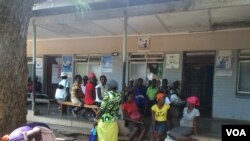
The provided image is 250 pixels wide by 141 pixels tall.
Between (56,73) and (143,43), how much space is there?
187 inches

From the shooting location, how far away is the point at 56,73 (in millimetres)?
15180

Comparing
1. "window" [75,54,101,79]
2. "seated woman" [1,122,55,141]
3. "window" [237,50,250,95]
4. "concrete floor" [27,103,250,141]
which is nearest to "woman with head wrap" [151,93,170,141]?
"concrete floor" [27,103,250,141]

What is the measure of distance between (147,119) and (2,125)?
5.81 m

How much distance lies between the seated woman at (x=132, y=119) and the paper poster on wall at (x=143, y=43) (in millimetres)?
4609

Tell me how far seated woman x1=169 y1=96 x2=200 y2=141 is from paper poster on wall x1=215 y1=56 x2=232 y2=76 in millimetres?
4115

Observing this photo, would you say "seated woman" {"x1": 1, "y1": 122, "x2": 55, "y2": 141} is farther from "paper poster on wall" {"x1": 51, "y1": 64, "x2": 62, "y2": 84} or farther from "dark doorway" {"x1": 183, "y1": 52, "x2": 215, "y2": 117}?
"paper poster on wall" {"x1": 51, "y1": 64, "x2": 62, "y2": 84}

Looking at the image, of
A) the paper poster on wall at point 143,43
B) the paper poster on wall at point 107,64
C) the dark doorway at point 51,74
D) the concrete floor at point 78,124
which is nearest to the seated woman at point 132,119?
the concrete floor at point 78,124

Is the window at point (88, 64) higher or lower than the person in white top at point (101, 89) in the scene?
higher

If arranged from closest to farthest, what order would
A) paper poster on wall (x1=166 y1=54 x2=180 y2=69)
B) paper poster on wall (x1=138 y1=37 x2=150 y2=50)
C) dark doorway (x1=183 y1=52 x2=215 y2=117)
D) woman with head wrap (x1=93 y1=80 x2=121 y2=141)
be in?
1. woman with head wrap (x1=93 y1=80 x2=121 y2=141)
2. dark doorway (x1=183 y1=52 x2=215 y2=117)
3. paper poster on wall (x1=166 y1=54 x2=180 y2=69)
4. paper poster on wall (x1=138 y1=37 x2=150 y2=50)

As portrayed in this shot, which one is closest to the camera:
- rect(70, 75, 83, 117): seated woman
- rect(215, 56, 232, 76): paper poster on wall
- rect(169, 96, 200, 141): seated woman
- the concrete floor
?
rect(169, 96, 200, 141): seated woman

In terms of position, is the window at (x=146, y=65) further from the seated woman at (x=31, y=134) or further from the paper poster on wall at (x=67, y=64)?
the seated woman at (x=31, y=134)

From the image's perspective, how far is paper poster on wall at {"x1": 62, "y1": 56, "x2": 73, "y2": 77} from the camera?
A: 14536mm

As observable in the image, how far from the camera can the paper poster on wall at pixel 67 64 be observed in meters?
14.5

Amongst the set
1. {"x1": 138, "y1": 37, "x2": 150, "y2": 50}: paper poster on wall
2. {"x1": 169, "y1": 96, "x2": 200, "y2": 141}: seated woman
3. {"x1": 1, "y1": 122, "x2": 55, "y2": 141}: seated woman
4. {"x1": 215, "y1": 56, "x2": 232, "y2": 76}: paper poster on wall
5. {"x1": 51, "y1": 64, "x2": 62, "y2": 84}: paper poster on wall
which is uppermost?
{"x1": 138, "y1": 37, "x2": 150, "y2": 50}: paper poster on wall
